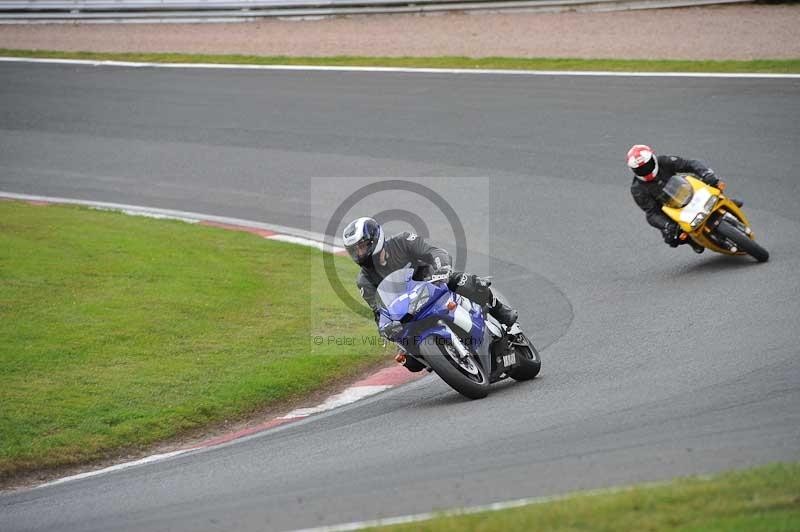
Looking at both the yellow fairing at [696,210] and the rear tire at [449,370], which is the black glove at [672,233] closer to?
the yellow fairing at [696,210]

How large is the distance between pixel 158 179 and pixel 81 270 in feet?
21.6

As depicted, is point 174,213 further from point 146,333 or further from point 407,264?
point 407,264

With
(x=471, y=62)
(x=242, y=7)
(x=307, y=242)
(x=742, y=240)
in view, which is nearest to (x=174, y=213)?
(x=307, y=242)

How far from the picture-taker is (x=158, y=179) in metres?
21.6

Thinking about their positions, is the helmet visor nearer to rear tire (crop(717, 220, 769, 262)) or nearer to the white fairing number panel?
the white fairing number panel

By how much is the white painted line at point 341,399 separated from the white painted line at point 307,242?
230 inches

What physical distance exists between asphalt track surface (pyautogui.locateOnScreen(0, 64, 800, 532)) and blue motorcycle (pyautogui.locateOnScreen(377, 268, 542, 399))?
29 centimetres

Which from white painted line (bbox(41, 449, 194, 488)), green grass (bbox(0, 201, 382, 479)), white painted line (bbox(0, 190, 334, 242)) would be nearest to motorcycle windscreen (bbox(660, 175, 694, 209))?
green grass (bbox(0, 201, 382, 479))

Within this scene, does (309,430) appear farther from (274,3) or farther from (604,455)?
(274,3)

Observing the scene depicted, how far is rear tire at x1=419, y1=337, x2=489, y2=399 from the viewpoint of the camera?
956 cm

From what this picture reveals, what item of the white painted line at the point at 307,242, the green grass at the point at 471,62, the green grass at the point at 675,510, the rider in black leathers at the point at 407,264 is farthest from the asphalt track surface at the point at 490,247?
the white painted line at the point at 307,242

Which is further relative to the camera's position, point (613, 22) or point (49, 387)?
Result: point (613, 22)

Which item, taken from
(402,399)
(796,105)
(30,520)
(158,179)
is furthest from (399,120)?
(30,520)

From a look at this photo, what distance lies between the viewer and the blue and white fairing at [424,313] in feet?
31.9
